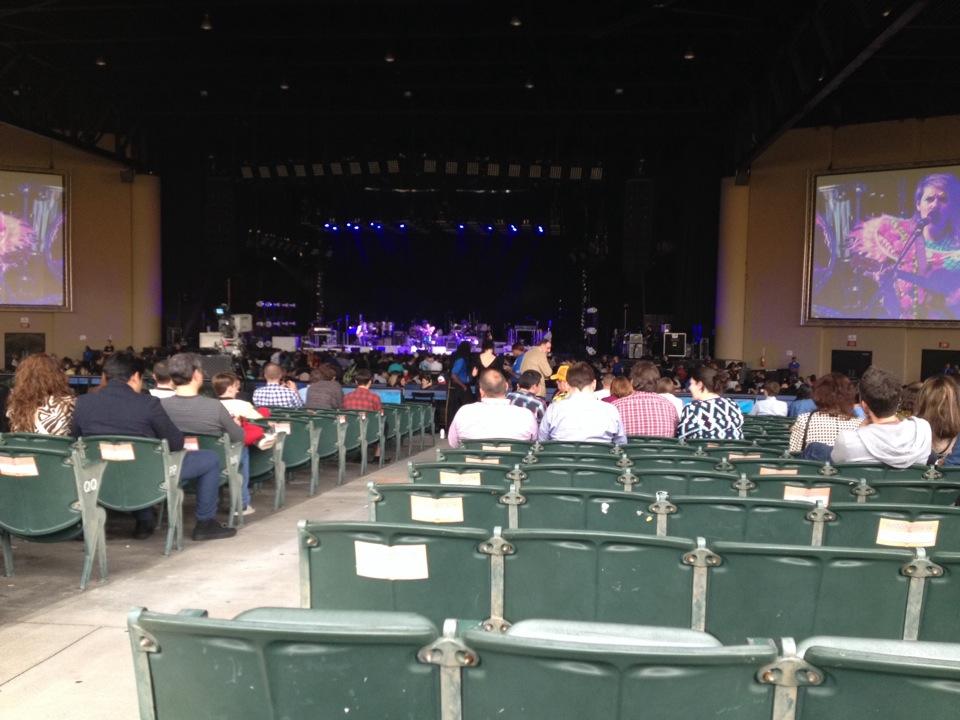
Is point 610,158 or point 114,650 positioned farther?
point 610,158

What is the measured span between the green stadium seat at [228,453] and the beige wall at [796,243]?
52.0ft

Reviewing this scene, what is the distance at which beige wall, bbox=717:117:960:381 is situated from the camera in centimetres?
1769

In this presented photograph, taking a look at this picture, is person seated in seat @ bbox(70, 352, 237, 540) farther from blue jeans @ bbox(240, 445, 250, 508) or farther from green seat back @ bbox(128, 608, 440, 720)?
green seat back @ bbox(128, 608, 440, 720)

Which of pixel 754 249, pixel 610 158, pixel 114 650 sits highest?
pixel 610 158

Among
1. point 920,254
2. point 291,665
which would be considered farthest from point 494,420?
point 920,254

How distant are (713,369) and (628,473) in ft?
7.98

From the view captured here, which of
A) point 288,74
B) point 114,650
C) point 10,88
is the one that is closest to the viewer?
point 114,650

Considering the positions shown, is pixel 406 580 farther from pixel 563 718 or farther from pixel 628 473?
pixel 628 473

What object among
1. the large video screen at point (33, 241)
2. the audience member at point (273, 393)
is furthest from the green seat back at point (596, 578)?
the large video screen at point (33, 241)

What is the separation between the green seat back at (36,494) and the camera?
4.09 meters

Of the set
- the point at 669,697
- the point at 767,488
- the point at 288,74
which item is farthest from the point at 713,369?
the point at 288,74

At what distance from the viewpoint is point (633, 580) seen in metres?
2.37

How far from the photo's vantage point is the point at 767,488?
11.8ft

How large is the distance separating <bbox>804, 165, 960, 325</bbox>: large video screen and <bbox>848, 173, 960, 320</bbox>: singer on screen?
2 cm
